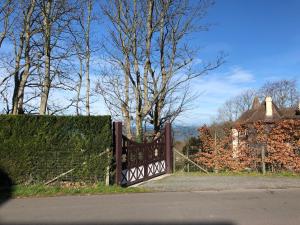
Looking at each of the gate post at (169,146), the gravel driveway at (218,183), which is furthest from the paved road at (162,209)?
the gate post at (169,146)

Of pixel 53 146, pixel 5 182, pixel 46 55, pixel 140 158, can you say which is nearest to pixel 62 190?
pixel 53 146

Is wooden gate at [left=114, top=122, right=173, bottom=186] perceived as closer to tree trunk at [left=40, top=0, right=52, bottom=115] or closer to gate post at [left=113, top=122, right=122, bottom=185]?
gate post at [left=113, top=122, right=122, bottom=185]

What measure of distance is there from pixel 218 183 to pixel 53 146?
Answer: 581 centimetres

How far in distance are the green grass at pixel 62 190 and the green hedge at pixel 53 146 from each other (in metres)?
0.53

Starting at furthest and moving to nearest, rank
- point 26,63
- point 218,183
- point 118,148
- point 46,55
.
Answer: point 26,63 → point 46,55 → point 218,183 → point 118,148

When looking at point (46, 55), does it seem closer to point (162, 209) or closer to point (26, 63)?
point (26, 63)

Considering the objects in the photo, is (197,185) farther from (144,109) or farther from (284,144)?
(144,109)

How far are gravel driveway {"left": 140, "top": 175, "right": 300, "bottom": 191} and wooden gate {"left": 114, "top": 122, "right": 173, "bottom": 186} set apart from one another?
0.61 m

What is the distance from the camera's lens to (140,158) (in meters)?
15.0

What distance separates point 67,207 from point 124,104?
15.7 meters

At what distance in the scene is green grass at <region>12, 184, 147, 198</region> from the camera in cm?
1126

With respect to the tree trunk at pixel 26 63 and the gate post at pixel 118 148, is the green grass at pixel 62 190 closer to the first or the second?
the gate post at pixel 118 148

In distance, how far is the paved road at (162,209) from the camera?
7.79 metres

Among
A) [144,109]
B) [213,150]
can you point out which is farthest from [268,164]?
[144,109]
